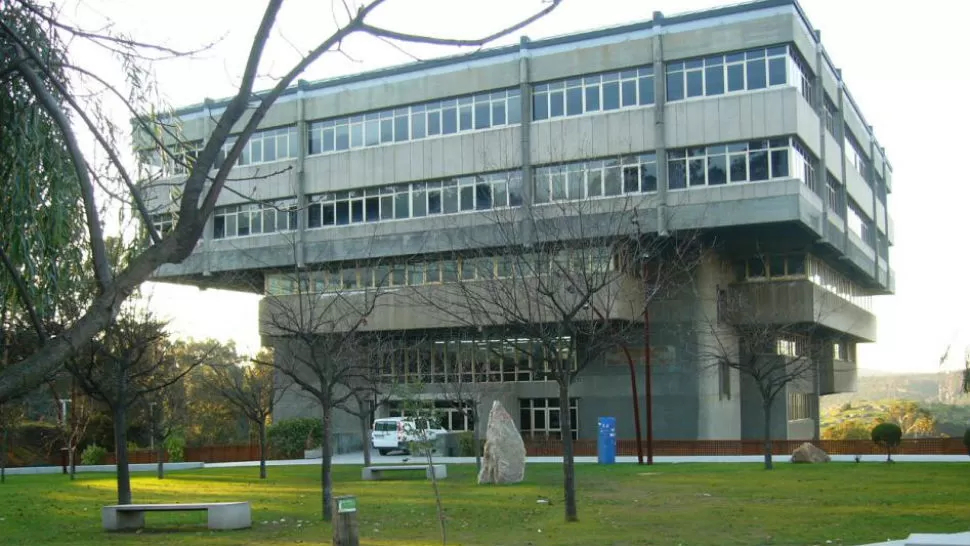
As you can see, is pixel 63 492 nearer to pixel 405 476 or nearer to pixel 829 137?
pixel 405 476

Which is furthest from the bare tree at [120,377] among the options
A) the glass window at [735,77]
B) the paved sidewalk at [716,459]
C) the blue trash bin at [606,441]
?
the glass window at [735,77]

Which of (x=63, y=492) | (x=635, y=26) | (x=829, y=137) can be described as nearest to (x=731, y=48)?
(x=635, y=26)

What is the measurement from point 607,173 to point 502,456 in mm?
22128

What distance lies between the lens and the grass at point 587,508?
16875 millimetres

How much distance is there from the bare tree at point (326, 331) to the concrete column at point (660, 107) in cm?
1336

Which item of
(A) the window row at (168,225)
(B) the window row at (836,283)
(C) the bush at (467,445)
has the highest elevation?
(B) the window row at (836,283)

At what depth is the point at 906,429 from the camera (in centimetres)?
7231

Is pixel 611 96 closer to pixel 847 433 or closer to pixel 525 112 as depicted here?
pixel 525 112

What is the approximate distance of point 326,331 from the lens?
41.2 m

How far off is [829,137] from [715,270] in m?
9.30

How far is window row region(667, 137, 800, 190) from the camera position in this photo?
47.1 metres

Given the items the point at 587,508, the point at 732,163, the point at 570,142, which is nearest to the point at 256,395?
the point at 570,142

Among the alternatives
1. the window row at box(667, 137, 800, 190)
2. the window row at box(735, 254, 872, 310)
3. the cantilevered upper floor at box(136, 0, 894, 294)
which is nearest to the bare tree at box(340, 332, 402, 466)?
the cantilevered upper floor at box(136, 0, 894, 294)

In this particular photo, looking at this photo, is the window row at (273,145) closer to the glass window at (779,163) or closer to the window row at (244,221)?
the window row at (244,221)
